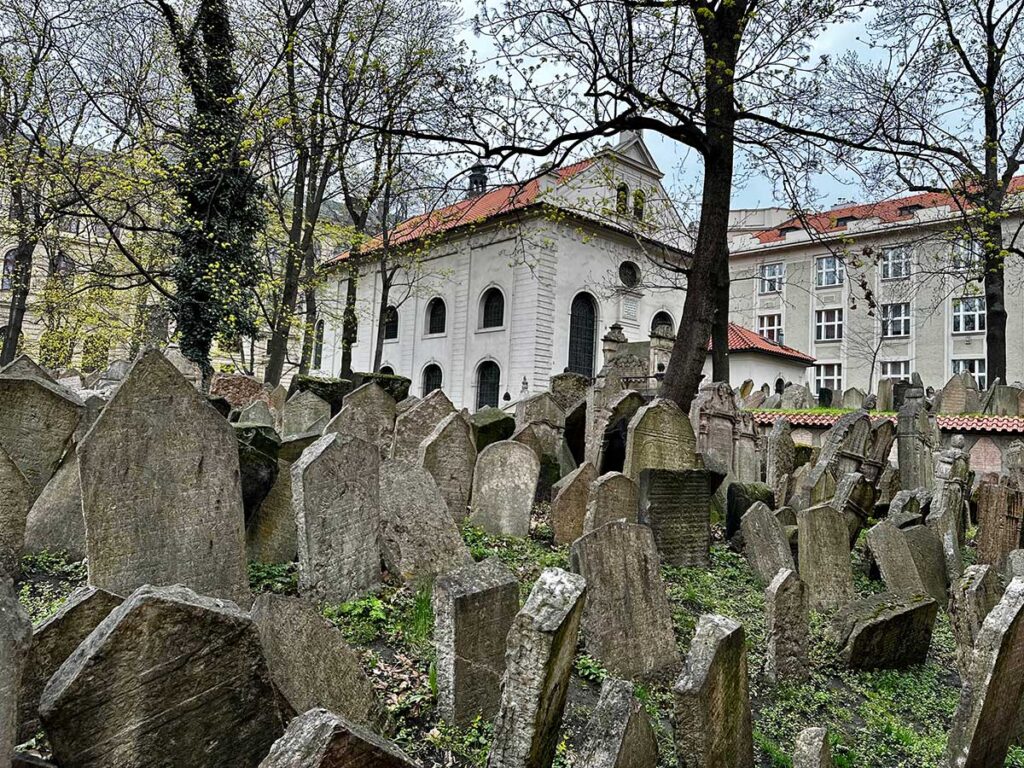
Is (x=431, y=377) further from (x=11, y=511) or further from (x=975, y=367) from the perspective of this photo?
(x=11, y=511)

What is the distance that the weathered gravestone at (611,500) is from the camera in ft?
17.0

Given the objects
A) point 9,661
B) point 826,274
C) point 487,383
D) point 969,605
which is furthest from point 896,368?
point 9,661

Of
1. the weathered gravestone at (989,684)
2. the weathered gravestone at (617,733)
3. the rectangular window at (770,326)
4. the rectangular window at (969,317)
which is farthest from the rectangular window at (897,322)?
the weathered gravestone at (617,733)

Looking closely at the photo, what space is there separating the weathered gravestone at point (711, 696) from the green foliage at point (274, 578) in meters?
2.40

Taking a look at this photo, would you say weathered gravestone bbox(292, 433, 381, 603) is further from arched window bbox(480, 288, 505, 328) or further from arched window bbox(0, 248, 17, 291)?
arched window bbox(480, 288, 505, 328)

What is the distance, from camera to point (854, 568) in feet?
20.6

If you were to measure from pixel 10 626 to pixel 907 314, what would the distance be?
37491 millimetres

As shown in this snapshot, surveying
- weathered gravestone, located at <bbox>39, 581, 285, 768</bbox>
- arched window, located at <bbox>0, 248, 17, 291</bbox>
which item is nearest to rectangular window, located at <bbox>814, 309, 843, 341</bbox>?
arched window, located at <bbox>0, 248, 17, 291</bbox>

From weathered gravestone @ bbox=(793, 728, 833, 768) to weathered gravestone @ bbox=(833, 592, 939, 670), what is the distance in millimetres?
1879

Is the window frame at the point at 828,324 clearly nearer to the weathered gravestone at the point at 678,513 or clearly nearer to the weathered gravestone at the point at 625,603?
the weathered gravestone at the point at 678,513

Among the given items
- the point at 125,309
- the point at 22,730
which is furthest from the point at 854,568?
the point at 125,309

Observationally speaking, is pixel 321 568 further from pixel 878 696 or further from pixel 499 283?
pixel 499 283

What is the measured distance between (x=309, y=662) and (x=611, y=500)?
322 cm

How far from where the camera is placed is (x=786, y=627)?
12.5 ft
